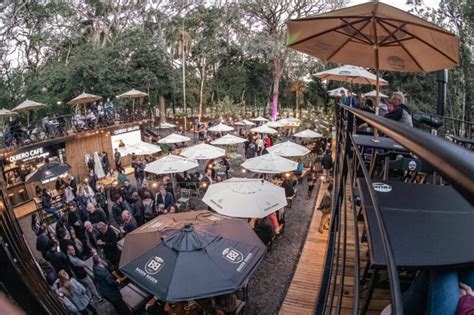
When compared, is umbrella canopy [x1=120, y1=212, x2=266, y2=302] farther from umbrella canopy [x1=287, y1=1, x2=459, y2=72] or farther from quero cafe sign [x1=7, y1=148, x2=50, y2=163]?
quero cafe sign [x1=7, y1=148, x2=50, y2=163]

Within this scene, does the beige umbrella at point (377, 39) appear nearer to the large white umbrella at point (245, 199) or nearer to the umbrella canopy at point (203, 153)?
the large white umbrella at point (245, 199)

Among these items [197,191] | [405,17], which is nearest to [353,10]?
[405,17]

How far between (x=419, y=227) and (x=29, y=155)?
18.5 metres

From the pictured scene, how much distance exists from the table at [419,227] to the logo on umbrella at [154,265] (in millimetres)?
4507

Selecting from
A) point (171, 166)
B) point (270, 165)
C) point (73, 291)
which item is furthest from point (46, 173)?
point (270, 165)

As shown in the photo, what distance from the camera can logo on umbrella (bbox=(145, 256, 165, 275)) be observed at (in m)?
5.82

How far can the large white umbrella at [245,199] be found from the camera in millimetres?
8609

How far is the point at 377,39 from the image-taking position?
407cm

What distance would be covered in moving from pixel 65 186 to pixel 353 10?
14214 millimetres

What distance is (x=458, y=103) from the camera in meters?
23.4

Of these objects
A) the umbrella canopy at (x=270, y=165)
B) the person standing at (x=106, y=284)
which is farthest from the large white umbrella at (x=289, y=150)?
the person standing at (x=106, y=284)

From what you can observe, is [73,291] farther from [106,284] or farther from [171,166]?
[171,166]

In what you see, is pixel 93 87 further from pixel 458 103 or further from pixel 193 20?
pixel 458 103

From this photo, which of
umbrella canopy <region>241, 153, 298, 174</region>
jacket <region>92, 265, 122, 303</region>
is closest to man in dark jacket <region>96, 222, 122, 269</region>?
jacket <region>92, 265, 122, 303</region>
